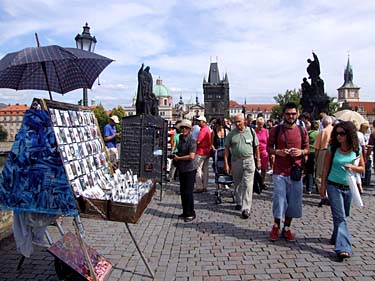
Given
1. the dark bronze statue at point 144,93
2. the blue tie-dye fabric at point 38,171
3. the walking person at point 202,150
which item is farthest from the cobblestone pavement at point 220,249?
the dark bronze statue at point 144,93

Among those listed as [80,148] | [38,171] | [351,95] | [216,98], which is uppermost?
[351,95]

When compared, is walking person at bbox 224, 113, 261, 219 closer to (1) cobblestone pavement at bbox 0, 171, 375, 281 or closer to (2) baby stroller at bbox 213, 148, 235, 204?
(1) cobblestone pavement at bbox 0, 171, 375, 281

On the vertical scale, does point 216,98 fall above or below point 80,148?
above

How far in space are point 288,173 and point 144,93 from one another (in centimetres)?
554

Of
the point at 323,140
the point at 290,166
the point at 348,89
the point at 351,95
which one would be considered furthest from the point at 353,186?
the point at 351,95

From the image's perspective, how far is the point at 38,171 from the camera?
360 cm

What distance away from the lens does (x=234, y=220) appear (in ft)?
22.2

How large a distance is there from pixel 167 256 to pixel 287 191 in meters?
2.06

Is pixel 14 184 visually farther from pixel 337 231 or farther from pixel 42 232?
pixel 337 231

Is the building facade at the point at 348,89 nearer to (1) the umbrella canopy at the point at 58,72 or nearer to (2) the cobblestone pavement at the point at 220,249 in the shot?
(2) the cobblestone pavement at the point at 220,249

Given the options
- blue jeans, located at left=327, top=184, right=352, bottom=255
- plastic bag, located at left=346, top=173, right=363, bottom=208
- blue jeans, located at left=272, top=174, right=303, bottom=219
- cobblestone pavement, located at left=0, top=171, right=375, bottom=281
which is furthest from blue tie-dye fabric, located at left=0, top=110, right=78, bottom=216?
plastic bag, located at left=346, top=173, right=363, bottom=208

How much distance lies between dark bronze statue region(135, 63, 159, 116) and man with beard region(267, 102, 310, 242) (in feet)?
16.8

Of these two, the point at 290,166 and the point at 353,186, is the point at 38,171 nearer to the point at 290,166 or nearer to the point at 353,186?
the point at 290,166

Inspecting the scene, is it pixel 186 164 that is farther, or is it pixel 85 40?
pixel 85 40
